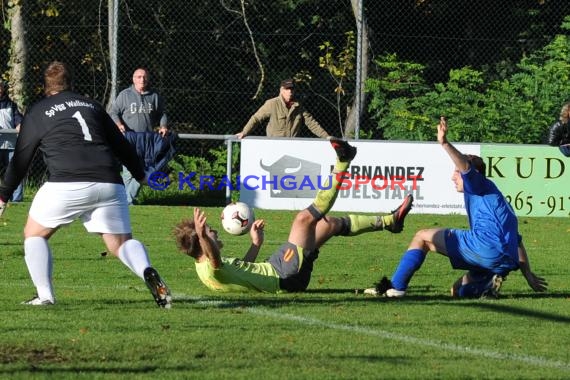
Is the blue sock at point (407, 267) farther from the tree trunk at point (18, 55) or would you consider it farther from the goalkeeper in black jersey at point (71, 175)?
the tree trunk at point (18, 55)

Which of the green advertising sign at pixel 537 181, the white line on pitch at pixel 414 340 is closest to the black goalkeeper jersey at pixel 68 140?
the white line on pitch at pixel 414 340

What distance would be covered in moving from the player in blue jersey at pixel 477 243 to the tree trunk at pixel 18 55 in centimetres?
1425

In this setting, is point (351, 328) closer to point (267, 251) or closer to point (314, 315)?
point (314, 315)

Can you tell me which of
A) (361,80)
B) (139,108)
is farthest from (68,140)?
(361,80)

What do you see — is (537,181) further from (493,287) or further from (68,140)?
(68,140)

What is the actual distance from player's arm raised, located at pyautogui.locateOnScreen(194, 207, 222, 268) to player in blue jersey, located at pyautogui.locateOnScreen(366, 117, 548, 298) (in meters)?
1.41

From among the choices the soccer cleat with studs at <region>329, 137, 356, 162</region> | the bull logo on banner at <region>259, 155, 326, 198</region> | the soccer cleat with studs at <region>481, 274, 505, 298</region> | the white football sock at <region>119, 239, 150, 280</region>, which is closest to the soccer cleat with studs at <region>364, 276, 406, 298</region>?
the soccer cleat with studs at <region>481, 274, 505, 298</region>

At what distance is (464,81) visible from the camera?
24234 millimetres

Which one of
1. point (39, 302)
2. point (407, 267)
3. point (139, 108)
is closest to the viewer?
point (39, 302)

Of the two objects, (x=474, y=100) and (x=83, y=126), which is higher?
(x=474, y=100)

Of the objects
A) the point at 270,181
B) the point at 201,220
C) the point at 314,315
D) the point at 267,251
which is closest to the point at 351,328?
the point at 314,315

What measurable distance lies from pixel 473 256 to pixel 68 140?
3.29 metres

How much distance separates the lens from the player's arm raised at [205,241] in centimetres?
945

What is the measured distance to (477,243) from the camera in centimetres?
1022
